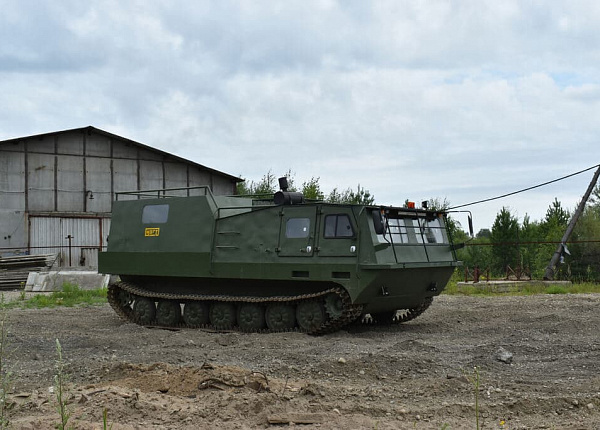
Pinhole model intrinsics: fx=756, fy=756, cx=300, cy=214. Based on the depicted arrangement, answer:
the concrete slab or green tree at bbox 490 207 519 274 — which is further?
green tree at bbox 490 207 519 274

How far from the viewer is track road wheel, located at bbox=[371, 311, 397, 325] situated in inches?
623

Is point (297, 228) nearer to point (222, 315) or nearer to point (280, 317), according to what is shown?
point (280, 317)

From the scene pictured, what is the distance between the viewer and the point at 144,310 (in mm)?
16438

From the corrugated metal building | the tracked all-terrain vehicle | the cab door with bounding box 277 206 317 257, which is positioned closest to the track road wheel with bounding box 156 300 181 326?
the tracked all-terrain vehicle

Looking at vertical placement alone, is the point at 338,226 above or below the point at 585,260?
above

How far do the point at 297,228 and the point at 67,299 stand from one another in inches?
416

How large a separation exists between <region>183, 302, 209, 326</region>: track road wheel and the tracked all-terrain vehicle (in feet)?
0.07

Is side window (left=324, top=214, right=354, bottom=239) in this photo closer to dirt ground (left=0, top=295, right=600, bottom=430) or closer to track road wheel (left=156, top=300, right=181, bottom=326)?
dirt ground (left=0, top=295, right=600, bottom=430)

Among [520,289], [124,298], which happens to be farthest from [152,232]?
[520,289]

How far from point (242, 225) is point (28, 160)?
58.7ft

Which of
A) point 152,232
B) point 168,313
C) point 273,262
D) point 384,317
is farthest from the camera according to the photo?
point 152,232

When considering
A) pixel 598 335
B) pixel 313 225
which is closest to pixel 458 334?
pixel 598 335

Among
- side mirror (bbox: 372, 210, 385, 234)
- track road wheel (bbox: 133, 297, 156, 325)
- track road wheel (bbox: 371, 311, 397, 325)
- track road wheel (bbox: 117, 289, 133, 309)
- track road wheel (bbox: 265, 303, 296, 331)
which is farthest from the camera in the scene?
track road wheel (bbox: 117, 289, 133, 309)

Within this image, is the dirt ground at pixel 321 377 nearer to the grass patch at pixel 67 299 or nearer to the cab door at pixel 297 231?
the cab door at pixel 297 231
